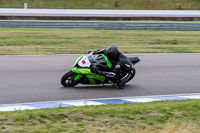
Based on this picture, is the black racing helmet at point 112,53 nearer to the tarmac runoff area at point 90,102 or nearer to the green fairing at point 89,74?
the green fairing at point 89,74

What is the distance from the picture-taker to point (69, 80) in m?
9.13

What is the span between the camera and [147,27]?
25.9 meters

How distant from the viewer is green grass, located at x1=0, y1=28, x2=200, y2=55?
1688 centimetres

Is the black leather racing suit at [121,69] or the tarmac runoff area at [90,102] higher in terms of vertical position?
the black leather racing suit at [121,69]

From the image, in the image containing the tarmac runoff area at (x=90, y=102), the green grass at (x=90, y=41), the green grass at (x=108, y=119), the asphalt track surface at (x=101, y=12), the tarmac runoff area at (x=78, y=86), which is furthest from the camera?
the asphalt track surface at (x=101, y=12)

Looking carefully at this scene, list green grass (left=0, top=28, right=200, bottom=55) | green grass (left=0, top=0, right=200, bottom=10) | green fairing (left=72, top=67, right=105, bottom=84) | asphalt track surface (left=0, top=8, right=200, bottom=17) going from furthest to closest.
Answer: green grass (left=0, top=0, right=200, bottom=10) → asphalt track surface (left=0, top=8, right=200, bottom=17) → green grass (left=0, top=28, right=200, bottom=55) → green fairing (left=72, top=67, right=105, bottom=84)

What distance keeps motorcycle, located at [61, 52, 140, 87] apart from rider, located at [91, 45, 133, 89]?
12 cm

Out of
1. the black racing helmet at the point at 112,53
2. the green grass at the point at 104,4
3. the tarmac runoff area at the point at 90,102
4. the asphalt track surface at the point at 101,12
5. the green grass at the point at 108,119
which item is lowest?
the tarmac runoff area at the point at 90,102

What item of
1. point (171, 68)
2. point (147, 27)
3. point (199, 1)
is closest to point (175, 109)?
A: point (171, 68)

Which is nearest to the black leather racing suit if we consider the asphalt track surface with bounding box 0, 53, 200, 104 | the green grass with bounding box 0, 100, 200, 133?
the asphalt track surface with bounding box 0, 53, 200, 104

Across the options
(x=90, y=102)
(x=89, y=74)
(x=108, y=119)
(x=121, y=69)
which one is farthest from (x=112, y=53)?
(x=108, y=119)

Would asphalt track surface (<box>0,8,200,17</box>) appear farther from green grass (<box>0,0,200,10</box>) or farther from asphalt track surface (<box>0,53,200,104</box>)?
asphalt track surface (<box>0,53,200,104</box>)

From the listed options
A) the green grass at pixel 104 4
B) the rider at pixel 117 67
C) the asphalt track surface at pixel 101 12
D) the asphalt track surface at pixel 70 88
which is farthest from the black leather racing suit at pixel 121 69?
the green grass at pixel 104 4

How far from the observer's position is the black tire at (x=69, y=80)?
9000 millimetres
